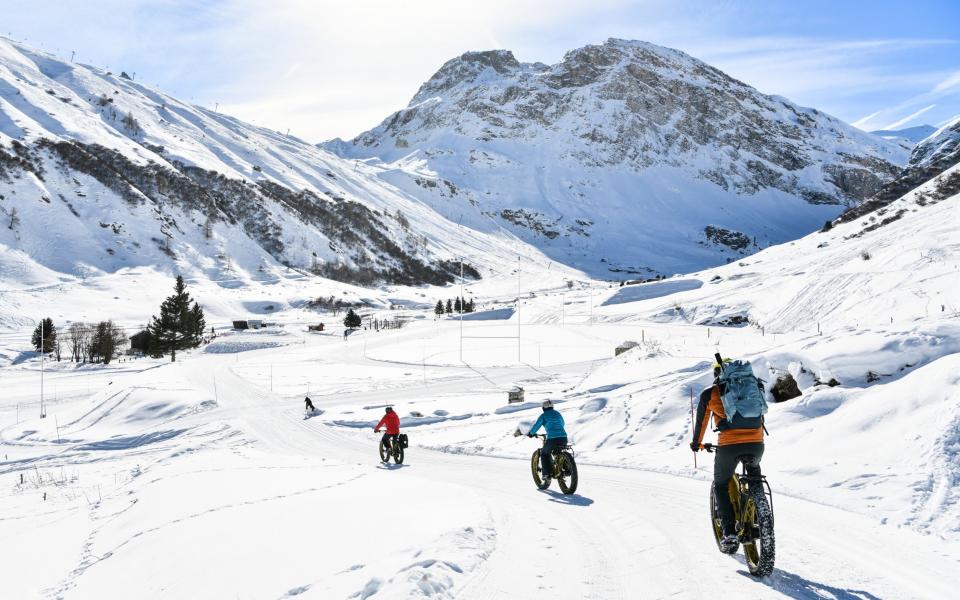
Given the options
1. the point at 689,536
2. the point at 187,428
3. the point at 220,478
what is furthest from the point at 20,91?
the point at 689,536

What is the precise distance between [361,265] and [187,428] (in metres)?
133

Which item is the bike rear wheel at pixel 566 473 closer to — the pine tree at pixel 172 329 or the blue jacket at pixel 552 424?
the blue jacket at pixel 552 424

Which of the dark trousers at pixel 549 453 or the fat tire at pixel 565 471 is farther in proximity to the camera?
the dark trousers at pixel 549 453

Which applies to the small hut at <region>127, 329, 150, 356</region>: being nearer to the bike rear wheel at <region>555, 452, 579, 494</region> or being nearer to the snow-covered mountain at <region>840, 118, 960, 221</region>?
the bike rear wheel at <region>555, 452, 579, 494</region>

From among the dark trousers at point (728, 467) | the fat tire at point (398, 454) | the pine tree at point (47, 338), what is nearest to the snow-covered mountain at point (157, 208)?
the pine tree at point (47, 338)

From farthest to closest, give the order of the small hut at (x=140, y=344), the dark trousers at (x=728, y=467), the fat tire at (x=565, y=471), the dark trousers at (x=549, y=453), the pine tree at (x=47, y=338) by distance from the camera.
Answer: the small hut at (x=140, y=344) < the pine tree at (x=47, y=338) < the dark trousers at (x=549, y=453) < the fat tire at (x=565, y=471) < the dark trousers at (x=728, y=467)

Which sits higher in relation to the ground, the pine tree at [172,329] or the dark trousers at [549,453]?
the pine tree at [172,329]

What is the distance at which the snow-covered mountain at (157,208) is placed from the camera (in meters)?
115

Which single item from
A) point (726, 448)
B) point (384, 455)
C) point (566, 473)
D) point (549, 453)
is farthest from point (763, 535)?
point (384, 455)

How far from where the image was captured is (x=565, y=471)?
37.1 ft

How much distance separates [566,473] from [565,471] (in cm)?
4

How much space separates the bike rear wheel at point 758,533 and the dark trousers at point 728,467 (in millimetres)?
285

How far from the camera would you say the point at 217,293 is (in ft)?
366

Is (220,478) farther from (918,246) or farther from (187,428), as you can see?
(918,246)
